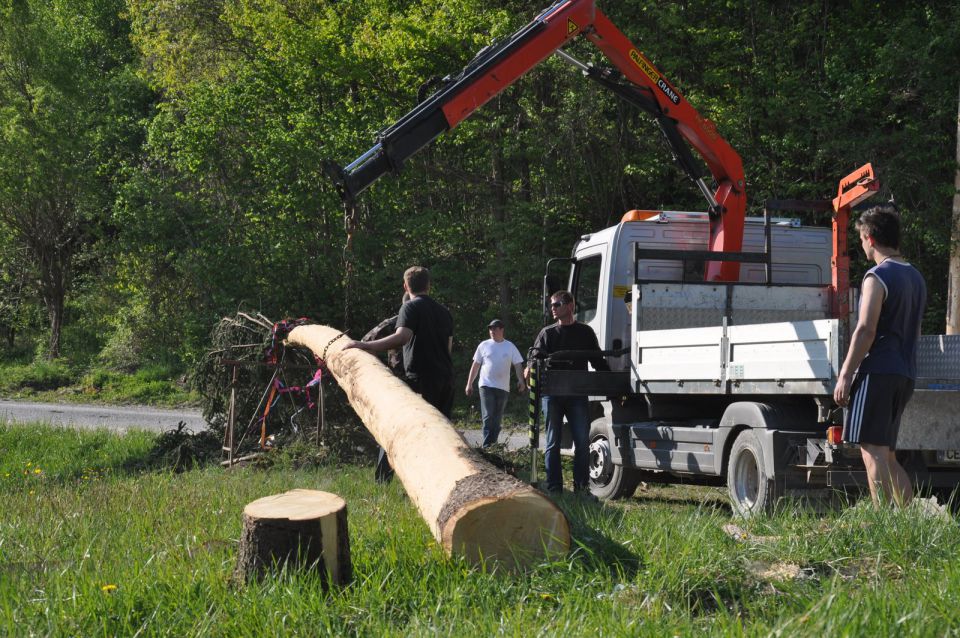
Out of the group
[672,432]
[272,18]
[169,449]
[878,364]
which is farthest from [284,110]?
[878,364]

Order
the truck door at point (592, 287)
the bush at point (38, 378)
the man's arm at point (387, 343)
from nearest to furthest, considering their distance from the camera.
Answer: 1. the man's arm at point (387, 343)
2. the truck door at point (592, 287)
3. the bush at point (38, 378)

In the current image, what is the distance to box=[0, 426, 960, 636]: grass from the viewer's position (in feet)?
10.4

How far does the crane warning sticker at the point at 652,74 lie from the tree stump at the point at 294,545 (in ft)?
24.8

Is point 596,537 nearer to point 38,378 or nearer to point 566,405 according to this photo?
point 566,405

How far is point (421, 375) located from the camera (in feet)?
25.5

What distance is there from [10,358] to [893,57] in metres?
27.4

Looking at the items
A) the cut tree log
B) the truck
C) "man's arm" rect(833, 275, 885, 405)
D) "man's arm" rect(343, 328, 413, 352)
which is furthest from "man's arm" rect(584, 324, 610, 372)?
"man's arm" rect(833, 275, 885, 405)

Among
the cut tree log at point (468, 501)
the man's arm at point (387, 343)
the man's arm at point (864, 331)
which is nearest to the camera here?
the cut tree log at point (468, 501)

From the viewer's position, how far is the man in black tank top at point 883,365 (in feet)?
16.9

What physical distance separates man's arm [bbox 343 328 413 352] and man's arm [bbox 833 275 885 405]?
353cm

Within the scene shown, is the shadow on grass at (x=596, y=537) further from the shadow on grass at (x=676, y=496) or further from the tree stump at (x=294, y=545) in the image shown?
the shadow on grass at (x=676, y=496)

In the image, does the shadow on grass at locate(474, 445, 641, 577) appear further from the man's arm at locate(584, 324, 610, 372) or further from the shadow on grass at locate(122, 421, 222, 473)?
the shadow on grass at locate(122, 421, 222, 473)

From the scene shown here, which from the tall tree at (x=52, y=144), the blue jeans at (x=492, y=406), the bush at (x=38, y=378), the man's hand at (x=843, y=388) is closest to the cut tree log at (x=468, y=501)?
the man's hand at (x=843, y=388)

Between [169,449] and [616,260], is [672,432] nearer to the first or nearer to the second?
[616,260]
